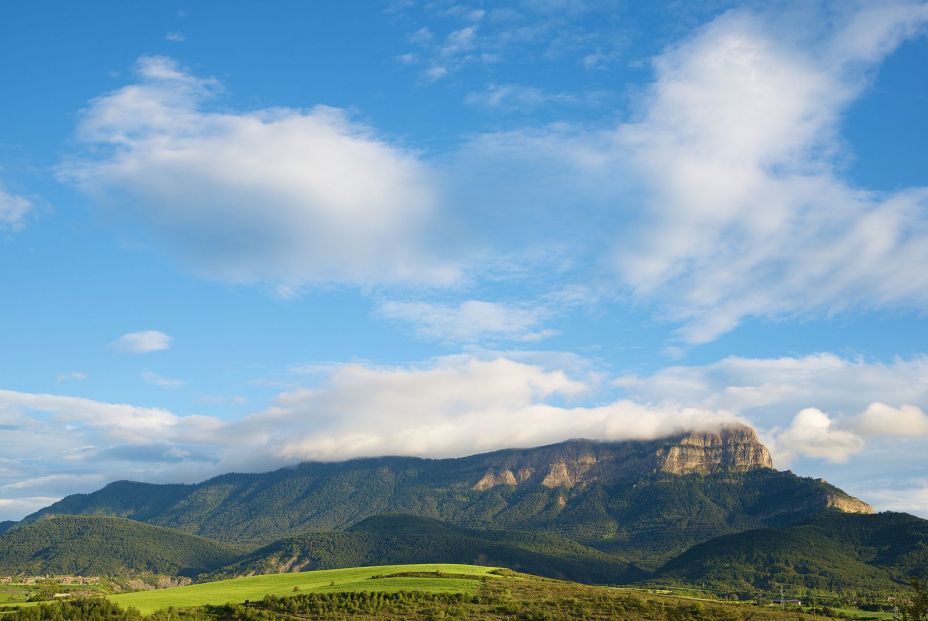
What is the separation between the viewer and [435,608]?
4198 inches

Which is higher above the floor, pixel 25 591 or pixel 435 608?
pixel 435 608

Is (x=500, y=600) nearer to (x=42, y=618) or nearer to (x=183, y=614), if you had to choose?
(x=183, y=614)

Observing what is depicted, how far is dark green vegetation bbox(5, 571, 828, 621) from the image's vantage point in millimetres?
97500

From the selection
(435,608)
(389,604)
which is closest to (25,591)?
(389,604)

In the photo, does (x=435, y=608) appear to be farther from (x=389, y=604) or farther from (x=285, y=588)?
(x=285, y=588)

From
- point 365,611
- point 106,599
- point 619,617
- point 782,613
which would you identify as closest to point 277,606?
point 365,611

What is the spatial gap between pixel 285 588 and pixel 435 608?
30.5 metres

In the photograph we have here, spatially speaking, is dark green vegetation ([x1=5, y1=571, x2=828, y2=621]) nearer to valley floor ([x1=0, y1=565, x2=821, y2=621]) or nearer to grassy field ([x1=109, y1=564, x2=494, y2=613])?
valley floor ([x1=0, y1=565, x2=821, y2=621])

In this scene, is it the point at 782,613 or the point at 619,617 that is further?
the point at 782,613

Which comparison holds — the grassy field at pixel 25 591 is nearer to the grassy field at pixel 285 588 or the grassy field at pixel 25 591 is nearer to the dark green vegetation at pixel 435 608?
the grassy field at pixel 285 588

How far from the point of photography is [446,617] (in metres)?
102

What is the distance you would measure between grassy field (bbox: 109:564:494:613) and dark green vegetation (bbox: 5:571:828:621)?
2.86 meters

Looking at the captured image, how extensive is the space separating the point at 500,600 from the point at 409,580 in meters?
19.9

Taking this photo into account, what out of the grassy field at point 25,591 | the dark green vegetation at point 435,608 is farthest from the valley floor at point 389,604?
the grassy field at point 25,591
